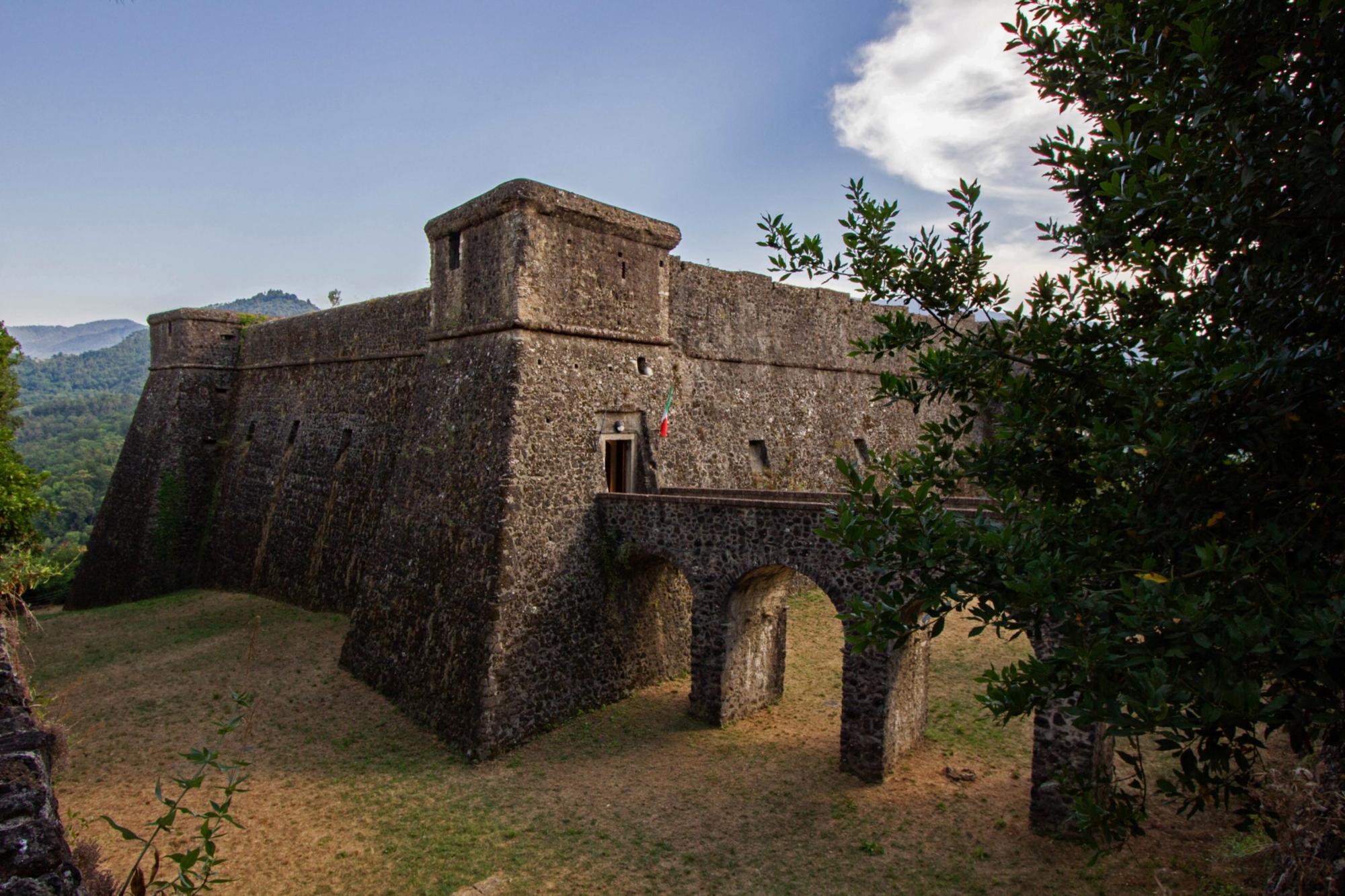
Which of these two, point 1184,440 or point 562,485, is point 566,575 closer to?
point 562,485

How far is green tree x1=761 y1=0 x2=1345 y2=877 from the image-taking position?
297 centimetres

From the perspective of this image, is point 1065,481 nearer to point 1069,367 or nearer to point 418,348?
point 1069,367

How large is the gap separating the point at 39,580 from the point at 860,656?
612 inches

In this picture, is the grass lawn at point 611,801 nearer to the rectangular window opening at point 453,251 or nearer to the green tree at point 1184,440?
→ the green tree at point 1184,440

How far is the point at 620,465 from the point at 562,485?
6.06 feet

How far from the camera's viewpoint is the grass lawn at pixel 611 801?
7629mm

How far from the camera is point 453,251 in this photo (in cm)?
1320

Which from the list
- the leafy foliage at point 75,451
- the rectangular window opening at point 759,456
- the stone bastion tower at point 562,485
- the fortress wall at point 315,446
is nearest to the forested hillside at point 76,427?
the leafy foliage at point 75,451

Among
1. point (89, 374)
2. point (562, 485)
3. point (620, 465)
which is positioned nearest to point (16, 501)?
point (562, 485)

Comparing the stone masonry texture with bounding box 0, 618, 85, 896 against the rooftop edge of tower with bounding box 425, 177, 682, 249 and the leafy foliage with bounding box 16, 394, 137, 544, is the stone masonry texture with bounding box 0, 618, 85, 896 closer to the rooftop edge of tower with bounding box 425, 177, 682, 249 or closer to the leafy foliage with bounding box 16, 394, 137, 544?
the rooftop edge of tower with bounding box 425, 177, 682, 249

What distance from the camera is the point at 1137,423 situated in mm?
3436

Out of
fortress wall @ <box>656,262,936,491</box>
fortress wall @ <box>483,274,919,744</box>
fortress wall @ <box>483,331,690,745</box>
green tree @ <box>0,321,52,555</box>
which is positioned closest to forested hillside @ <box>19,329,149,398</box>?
green tree @ <box>0,321,52,555</box>

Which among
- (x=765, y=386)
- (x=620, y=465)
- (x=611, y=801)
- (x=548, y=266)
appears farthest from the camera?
(x=765, y=386)

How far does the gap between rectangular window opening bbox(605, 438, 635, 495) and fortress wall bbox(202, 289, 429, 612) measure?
4.67 meters
